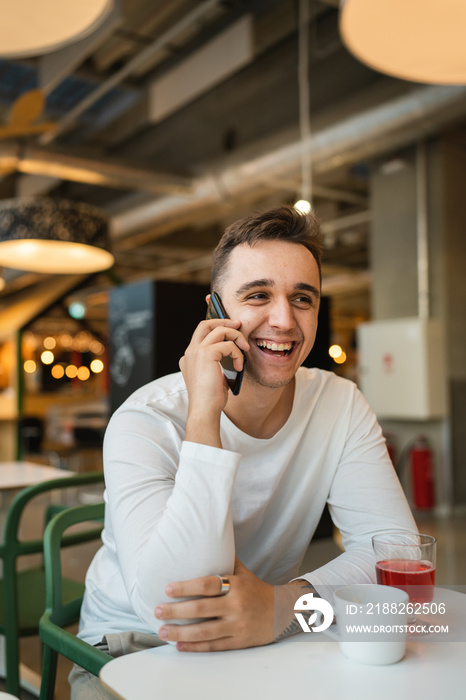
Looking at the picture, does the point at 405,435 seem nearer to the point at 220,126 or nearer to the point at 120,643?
the point at 220,126

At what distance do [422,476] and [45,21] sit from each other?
17.4ft

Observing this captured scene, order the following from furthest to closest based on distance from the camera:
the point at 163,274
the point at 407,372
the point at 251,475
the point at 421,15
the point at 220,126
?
the point at 163,274, the point at 220,126, the point at 407,372, the point at 421,15, the point at 251,475

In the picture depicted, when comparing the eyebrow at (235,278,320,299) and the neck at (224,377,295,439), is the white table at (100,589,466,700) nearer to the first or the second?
the neck at (224,377,295,439)

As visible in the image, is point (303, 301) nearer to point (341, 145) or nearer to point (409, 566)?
point (409, 566)

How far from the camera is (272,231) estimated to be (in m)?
1.44

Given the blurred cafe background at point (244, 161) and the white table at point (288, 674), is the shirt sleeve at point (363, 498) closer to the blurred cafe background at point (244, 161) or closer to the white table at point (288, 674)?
the white table at point (288, 674)

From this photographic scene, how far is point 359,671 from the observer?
37.0 inches

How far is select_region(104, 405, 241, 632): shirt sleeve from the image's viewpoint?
42.0 inches

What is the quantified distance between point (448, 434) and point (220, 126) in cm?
456

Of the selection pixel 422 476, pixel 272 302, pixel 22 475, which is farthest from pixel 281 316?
pixel 422 476

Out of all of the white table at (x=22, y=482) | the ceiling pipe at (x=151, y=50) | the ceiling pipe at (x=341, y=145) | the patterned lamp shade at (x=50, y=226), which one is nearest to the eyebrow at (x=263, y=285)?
the white table at (x=22, y=482)

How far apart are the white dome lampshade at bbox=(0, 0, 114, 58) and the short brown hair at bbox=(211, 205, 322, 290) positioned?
1108 mm

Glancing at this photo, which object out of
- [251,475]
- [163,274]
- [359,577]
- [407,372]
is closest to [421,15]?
[251,475]

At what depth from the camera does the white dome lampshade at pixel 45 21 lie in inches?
80.2
